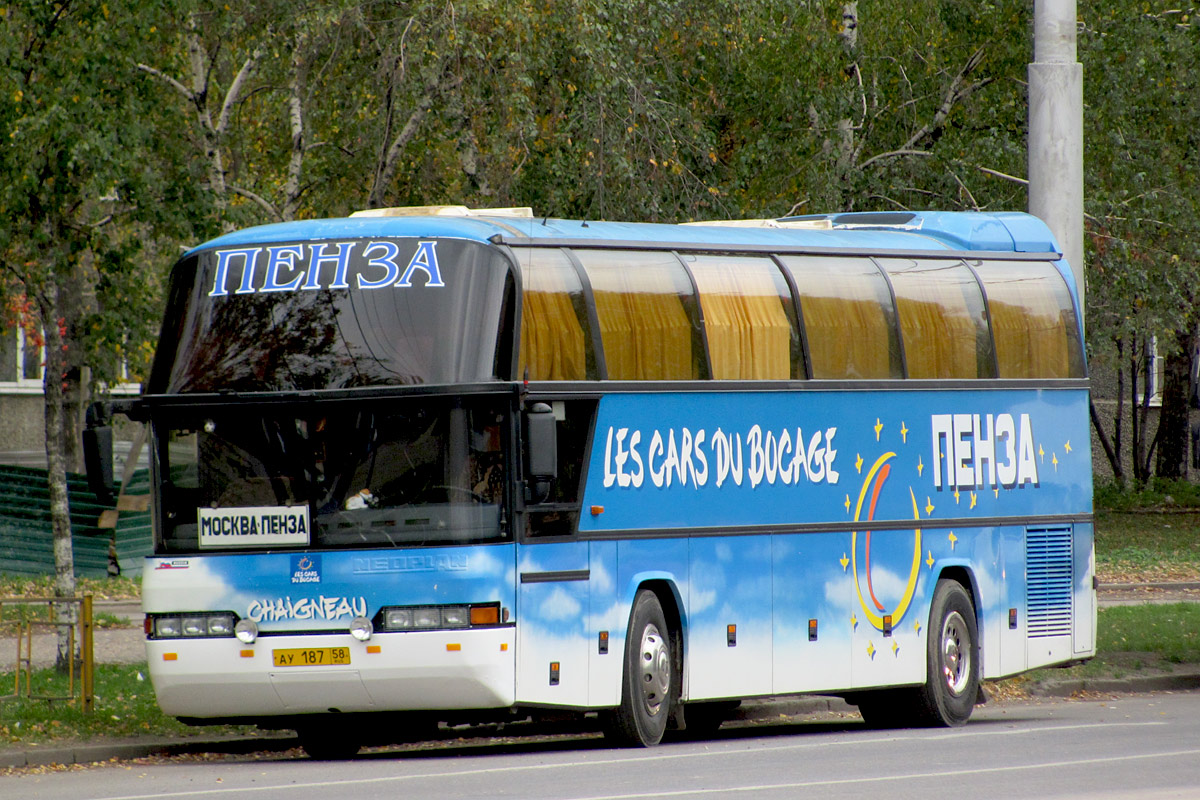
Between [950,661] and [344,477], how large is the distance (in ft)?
19.1

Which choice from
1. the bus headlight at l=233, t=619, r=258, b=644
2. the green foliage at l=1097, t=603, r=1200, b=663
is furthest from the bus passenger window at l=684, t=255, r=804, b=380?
the green foliage at l=1097, t=603, r=1200, b=663

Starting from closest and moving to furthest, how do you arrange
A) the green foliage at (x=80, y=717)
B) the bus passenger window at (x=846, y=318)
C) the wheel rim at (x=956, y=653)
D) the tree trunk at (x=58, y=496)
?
the green foliage at (x=80, y=717) → the bus passenger window at (x=846, y=318) → the wheel rim at (x=956, y=653) → the tree trunk at (x=58, y=496)

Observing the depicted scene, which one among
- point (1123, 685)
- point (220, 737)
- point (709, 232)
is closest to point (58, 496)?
point (220, 737)

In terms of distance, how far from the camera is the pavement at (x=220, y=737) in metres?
12.7

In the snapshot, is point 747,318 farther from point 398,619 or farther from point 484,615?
point 398,619

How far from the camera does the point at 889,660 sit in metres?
14.9

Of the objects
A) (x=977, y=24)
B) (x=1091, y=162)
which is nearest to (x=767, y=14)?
(x=977, y=24)

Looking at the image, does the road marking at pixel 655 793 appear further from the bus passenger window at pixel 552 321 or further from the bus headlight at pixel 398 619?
the bus passenger window at pixel 552 321

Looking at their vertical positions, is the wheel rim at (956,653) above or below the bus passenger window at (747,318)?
below

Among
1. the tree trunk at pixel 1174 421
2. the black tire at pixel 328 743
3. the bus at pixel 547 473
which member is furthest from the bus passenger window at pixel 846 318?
the tree trunk at pixel 1174 421

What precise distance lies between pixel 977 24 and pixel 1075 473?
1094cm

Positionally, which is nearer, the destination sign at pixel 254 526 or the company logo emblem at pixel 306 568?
the company logo emblem at pixel 306 568

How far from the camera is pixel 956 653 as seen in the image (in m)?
15.6

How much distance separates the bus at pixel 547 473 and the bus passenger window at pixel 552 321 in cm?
2
